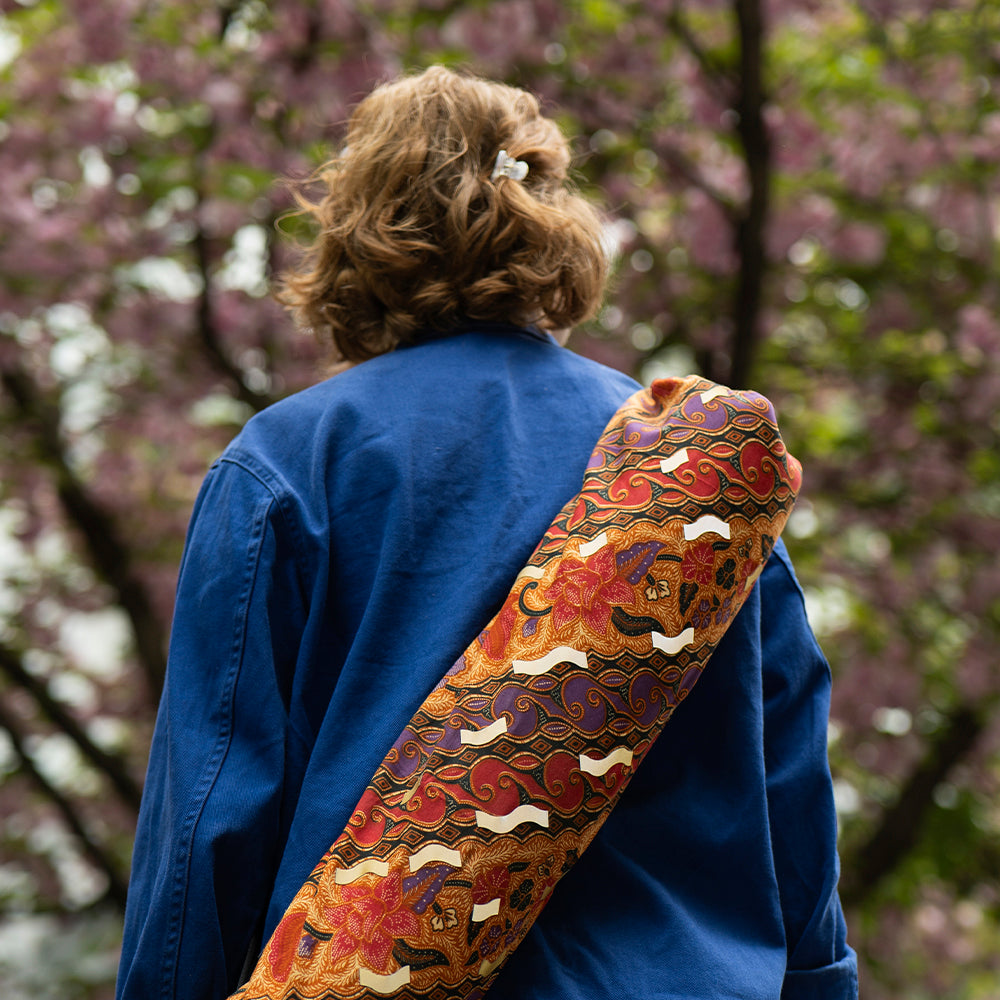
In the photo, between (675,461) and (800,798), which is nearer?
(675,461)

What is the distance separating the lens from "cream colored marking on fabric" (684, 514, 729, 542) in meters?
0.91

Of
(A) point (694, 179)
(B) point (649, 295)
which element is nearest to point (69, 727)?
(B) point (649, 295)

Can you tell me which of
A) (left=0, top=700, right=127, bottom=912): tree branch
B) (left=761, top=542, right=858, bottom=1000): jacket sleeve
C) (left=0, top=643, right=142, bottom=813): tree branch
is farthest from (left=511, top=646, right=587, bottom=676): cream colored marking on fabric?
(left=0, top=700, right=127, bottom=912): tree branch

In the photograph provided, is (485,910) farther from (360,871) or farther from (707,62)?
(707,62)

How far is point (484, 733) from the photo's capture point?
0.85 m

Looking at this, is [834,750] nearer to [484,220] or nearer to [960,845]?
[960,845]

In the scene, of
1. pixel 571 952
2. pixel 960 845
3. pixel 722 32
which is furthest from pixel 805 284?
pixel 571 952

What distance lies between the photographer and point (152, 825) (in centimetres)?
96

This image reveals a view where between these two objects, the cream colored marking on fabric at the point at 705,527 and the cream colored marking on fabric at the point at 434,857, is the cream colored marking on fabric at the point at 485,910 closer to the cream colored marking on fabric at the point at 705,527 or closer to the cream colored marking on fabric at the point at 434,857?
the cream colored marking on fabric at the point at 434,857

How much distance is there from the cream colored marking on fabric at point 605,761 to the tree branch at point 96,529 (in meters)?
2.61

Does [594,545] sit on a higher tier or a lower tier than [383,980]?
higher

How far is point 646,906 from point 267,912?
1.13 ft

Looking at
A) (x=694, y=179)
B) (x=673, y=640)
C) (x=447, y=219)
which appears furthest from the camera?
(x=694, y=179)

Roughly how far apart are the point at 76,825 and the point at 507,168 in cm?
309
